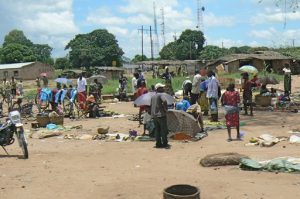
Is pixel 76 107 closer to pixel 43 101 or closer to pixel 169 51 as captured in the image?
pixel 43 101

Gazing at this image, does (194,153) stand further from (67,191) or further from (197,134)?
(67,191)

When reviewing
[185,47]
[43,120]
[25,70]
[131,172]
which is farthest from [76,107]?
[185,47]

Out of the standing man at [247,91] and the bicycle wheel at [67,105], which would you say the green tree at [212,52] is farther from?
the standing man at [247,91]

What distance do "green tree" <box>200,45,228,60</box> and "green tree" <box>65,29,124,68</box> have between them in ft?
48.7

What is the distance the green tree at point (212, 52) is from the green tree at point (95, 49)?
585 inches

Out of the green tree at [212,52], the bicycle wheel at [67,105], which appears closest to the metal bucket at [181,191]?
the bicycle wheel at [67,105]

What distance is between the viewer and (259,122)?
15273 mm

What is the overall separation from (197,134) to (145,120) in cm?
143

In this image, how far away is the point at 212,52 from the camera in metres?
85.4

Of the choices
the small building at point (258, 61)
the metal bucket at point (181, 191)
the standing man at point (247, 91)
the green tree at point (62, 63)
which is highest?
the green tree at point (62, 63)

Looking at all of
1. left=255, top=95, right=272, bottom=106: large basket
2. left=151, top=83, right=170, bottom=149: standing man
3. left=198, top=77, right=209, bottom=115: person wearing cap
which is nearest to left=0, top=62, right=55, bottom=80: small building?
left=255, top=95, right=272, bottom=106: large basket

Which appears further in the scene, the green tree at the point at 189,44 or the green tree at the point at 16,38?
the green tree at the point at 16,38

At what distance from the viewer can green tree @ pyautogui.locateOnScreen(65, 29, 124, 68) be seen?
256ft

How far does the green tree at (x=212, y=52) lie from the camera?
275 ft
